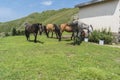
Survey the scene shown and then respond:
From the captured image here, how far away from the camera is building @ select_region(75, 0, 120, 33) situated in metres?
23.0

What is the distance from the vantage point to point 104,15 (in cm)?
2441

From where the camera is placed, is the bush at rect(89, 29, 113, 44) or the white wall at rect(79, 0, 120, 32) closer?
the bush at rect(89, 29, 113, 44)

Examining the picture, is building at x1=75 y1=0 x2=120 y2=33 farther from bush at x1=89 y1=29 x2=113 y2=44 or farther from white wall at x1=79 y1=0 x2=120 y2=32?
bush at x1=89 y1=29 x2=113 y2=44

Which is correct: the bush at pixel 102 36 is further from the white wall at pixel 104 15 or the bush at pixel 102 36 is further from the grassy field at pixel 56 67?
the grassy field at pixel 56 67

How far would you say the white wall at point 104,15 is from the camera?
2297 cm

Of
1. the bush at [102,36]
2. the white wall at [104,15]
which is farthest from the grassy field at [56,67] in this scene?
the white wall at [104,15]

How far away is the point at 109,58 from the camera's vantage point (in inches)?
556

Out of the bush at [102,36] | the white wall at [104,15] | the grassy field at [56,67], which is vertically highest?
the white wall at [104,15]

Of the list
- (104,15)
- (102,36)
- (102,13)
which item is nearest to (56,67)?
(102,36)

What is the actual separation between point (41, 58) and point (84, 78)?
3.40 metres

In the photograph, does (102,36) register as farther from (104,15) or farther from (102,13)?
(102,13)

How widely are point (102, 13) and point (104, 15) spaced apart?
1.31 ft

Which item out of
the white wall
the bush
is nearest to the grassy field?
the bush

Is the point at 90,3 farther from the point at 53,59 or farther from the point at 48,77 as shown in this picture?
the point at 48,77
